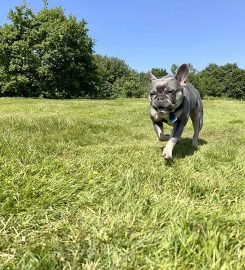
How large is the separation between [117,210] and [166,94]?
2.54 meters

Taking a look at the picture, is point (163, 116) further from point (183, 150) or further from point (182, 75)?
point (183, 150)

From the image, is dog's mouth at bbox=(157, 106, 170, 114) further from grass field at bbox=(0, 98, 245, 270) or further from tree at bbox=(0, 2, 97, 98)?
tree at bbox=(0, 2, 97, 98)

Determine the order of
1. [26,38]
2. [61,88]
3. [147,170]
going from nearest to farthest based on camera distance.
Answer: [147,170], [26,38], [61,88]

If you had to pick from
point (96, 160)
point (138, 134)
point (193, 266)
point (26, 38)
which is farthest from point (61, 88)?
point (193, 266)

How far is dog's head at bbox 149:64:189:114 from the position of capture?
5.48 m

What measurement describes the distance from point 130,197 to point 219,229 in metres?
1.10

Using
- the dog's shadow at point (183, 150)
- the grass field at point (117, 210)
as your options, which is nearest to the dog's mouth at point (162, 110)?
the grass field at point (117, 210)

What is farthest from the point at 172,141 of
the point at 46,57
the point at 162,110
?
the point at 46,57

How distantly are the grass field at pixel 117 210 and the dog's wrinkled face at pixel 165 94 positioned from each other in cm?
88

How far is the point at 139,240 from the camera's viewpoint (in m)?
2.95

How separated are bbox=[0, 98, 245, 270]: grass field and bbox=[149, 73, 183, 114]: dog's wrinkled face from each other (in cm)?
88

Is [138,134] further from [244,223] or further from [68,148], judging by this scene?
[244,223]

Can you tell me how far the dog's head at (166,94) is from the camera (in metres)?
5.48

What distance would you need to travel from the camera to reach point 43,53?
42125mm
